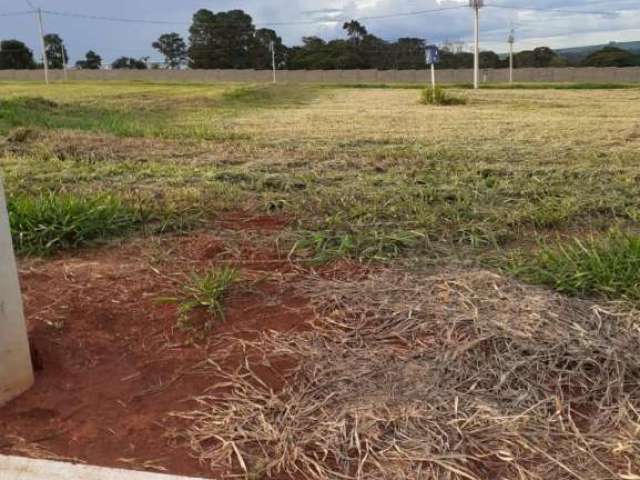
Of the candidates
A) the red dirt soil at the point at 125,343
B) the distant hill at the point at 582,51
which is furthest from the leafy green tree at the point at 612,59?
the red dirt soil at the point at 125,343

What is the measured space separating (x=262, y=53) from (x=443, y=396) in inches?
2665

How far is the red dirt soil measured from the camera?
6.81 ft

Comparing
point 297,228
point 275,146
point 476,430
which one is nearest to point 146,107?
point 275,146

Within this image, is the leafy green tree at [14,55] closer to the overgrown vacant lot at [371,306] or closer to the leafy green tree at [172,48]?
the leafy green tree at [172,48]

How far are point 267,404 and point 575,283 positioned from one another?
1483 mm

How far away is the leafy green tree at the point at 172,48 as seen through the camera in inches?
2736

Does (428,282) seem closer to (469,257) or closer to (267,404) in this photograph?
(469,257)

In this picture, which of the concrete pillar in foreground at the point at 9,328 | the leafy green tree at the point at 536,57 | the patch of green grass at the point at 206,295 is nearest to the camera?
the concrete pillar in foreground at the point at 9,328

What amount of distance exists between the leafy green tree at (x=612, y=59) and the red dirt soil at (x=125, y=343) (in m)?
58.1

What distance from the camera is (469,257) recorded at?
138 inches

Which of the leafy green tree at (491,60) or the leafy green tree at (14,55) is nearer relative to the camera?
the leafy green tree at (491,60)

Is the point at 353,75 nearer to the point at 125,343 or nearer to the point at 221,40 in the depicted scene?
the point at 221,40

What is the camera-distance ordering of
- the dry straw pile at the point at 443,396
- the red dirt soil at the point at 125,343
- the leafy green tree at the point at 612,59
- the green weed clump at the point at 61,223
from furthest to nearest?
the leafy green tree at the point at 612,59 < the green weed clump at the point at 61,223 < the red dirt soil at the point at 125,343 < the dry straw pile at the point at 443,396

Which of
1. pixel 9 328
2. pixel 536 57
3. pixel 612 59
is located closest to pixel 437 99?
pixel 9 328
